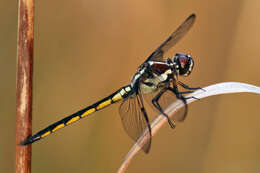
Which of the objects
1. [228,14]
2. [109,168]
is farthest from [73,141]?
[228,14]

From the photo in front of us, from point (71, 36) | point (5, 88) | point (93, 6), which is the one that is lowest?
point (5, 88)

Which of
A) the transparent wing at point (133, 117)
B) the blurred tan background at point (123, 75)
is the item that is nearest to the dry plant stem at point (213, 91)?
the transparent wing at point (133, 117)

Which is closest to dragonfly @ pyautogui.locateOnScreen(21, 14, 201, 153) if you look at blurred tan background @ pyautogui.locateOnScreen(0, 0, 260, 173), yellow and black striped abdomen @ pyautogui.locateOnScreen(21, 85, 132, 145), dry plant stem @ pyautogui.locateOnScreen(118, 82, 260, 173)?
yellow and black striped abdomen @ pyautogui.locateOnScreen(21, 85, 132, 145)

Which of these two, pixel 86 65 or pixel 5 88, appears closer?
pixel 5 88

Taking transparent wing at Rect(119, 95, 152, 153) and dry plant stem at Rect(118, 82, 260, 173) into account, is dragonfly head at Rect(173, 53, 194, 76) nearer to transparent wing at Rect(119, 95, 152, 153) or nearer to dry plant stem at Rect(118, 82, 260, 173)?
transparent wing at Rect(119, 95, 152, 153)

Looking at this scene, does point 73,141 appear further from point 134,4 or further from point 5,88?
point 134,4

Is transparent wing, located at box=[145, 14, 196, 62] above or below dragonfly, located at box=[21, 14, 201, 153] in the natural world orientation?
above

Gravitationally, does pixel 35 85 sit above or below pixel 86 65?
below

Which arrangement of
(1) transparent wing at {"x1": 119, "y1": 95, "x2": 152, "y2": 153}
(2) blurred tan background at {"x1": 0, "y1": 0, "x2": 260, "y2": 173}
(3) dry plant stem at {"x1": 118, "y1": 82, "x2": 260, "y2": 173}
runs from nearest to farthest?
1. (3) dry plant stem at {"x1": 118, "y1": 82, "x2": 260, "y2": 173}
2. (1) transparent wing at {"x1": 119, "y1": 95, "x2": 152, "y2": 153}
3. (2) blurred tan background at {"x1": 0, "y1": 0, "x2": 260, "y2": 173}
